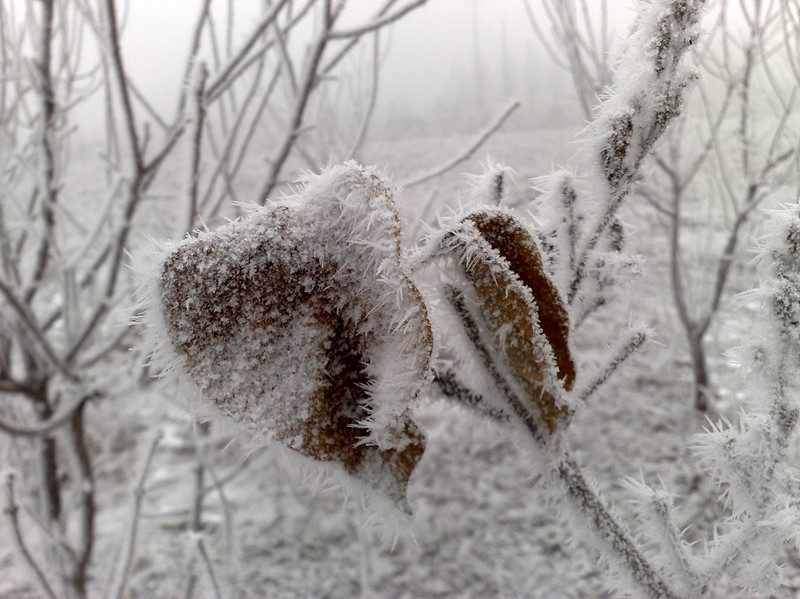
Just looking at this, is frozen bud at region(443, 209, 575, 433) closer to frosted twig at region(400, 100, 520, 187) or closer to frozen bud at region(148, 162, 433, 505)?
frozen bud at region(148, 162, 433, 505)

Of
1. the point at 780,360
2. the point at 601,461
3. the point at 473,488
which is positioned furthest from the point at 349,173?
the point at 473,488

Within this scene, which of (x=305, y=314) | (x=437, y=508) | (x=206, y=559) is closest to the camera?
(x=305, y=314)

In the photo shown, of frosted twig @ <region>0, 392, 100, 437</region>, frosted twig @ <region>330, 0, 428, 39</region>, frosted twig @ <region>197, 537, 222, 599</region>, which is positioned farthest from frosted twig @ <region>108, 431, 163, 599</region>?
frosted twig @ <region>330, 0, 428, 39</region>

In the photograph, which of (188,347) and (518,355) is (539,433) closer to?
(518,355)

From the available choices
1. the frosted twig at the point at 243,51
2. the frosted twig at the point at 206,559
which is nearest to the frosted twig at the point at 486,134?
the frosted twig at the point at 243,51

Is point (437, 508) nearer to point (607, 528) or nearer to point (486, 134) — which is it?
point (486, 134)

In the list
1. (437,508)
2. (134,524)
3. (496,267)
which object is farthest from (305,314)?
(437,508)
